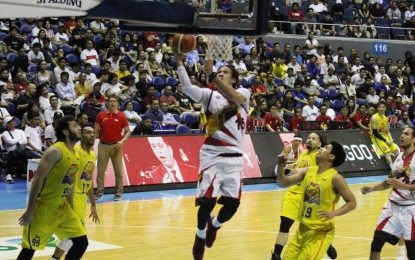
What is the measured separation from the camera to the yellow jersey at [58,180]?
881 centimetres

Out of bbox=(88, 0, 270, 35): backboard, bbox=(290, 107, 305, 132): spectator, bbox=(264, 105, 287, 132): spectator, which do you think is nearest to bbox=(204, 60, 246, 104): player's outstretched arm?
bbox=(88, 0, 270, 35): backboard

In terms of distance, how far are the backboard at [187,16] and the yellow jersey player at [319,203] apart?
155cm

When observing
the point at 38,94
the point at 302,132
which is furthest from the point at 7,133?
the point at 302,132

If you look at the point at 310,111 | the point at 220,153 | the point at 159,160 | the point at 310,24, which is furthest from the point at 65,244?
the point at 310,24

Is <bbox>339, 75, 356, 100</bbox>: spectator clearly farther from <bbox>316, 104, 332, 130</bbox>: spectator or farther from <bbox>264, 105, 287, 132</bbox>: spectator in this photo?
<bbox>264, 105, 287, 132</bbox>: spectator

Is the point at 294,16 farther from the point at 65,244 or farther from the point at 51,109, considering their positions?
the point at 65,244

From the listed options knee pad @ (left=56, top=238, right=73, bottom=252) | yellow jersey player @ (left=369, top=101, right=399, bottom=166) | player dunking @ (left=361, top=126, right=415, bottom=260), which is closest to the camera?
knee pad @ (left=56, top=238, right=73, bottom=252)

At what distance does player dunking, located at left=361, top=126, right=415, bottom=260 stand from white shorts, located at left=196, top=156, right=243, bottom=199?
4.92 ft

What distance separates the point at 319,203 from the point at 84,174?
303cm

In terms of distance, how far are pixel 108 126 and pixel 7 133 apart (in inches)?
101

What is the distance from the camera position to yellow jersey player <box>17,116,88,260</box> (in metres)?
8.68

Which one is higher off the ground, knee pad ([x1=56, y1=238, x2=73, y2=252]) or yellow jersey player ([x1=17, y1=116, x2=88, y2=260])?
yellow jersey player ([x1=17, y1=116, x2=88, y2=260])

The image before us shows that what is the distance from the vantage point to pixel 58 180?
884cm

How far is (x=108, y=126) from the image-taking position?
53.3 ft
